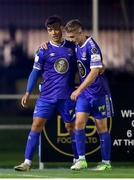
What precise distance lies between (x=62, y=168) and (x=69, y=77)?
4.20 feet

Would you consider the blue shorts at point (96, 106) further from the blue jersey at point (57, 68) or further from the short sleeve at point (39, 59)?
the short sleeve at point (39, 59)

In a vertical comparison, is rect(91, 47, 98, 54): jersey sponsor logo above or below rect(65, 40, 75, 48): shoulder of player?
below

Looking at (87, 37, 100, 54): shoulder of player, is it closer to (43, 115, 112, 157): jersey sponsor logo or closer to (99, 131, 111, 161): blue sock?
(99, 131, 111, 161): blue sock

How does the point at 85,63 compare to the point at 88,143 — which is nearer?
the point at 85,63

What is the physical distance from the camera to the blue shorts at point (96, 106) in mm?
10977

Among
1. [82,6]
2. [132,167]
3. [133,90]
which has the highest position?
[82,6]

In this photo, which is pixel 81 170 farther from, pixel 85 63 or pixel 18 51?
pixel 18 51

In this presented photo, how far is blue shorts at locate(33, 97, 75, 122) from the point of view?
435 inches

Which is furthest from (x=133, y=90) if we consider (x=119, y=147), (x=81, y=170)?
(x=81, y=170)

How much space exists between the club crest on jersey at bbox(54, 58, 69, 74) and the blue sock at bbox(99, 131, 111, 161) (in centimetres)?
89

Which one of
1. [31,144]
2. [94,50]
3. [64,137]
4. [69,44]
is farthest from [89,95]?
[64,137]

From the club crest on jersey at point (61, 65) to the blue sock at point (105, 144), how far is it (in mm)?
894

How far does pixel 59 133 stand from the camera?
11.9 metres

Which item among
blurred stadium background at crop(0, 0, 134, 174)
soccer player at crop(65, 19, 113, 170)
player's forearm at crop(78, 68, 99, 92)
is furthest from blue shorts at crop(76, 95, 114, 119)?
blurred stadium background at crop(0, 0, 134, 174)
